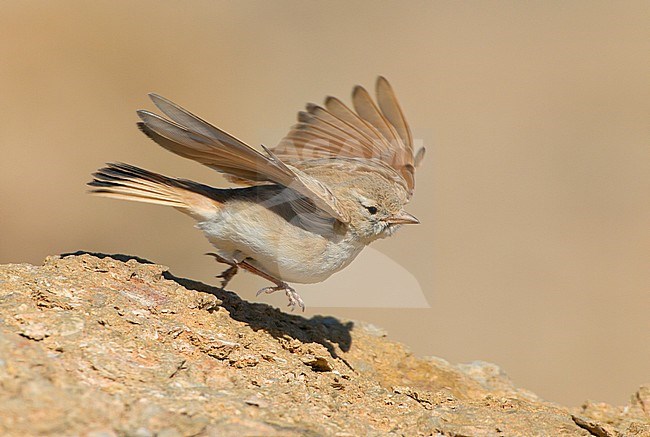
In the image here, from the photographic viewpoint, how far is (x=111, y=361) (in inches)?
141

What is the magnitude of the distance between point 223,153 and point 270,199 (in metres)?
0.52

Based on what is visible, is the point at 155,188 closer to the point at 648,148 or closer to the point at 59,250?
the point at 59,250

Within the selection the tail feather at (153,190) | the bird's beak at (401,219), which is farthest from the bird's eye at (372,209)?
the tail feather at (153,190)

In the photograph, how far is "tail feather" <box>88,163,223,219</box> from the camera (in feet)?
16.1

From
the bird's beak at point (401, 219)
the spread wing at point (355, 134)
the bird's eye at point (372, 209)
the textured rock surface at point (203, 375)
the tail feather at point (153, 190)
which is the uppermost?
the spread wing at point (355, 134)

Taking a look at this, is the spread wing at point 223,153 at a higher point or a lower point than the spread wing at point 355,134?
lower

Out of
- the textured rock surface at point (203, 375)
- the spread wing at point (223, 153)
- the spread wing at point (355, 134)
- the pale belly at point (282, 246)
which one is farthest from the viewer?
the spread wing at point (355, 134)

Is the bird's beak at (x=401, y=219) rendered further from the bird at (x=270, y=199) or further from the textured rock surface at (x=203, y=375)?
the textured rock surface at (x=203, y=375)

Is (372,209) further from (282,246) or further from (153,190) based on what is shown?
(153,190)

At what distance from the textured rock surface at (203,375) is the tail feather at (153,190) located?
0.39 meters

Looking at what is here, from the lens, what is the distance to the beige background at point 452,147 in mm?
10742

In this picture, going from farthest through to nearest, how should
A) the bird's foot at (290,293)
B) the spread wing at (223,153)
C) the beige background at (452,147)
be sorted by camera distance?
the beige background at (452,147) < the bird's foot at (290,293) < the spread wing at (223,153)

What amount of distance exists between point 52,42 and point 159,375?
13062mm

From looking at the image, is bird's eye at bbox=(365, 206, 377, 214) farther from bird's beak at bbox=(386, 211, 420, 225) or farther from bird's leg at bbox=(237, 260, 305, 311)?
bird's leg at bbox=(237, 260, 305, 311)
